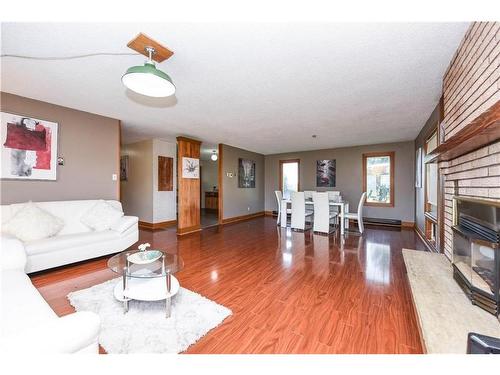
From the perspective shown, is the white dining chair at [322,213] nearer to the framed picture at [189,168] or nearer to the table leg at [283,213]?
the table leg at [283,213]

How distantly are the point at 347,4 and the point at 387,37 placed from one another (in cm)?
100

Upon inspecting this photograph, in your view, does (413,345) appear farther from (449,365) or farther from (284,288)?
(284,288)

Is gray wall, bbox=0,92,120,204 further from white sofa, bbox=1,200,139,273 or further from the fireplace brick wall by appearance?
the fireplace brick wall

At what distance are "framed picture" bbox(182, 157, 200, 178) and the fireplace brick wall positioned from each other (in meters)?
4.58

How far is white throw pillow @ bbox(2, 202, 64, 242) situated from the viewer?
246cm

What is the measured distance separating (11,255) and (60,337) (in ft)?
5.48

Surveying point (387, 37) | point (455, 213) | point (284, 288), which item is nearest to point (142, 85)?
point (387, 37)

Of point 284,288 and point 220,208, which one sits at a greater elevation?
point 220,208

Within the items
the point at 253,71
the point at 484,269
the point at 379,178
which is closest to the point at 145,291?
the point at 253,71

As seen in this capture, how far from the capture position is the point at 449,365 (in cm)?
79

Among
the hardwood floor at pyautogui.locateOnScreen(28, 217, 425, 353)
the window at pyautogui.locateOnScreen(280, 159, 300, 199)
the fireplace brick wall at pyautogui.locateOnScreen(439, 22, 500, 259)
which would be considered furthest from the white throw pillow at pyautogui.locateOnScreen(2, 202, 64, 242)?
the window at pyautogui.locateOnScreen(280, 159, 300, 199)

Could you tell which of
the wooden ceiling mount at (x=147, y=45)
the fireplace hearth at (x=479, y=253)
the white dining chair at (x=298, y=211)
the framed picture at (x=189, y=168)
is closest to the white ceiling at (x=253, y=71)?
the wooden ceiling mount at (x=147, y=45)

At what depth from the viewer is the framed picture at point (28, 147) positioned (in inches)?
107

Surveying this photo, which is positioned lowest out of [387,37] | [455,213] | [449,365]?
[449,365]
